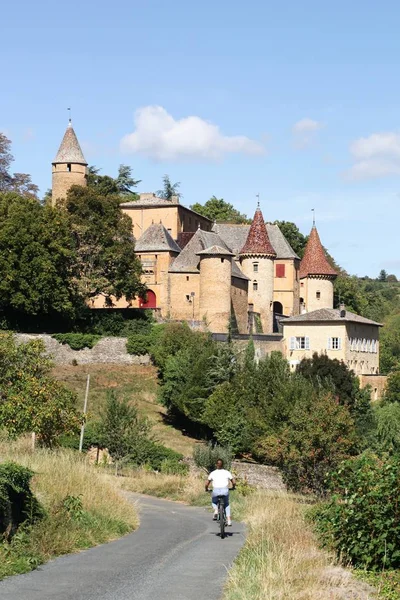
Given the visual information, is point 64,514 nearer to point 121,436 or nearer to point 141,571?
point 141,571

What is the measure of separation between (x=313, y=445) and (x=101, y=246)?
102ft

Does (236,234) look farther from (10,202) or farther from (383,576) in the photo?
(383,576)

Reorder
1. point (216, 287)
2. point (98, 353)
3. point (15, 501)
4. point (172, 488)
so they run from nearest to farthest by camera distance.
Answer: point (15, 501)
point (172, 488)
point (98, 353)
point (216, 287)

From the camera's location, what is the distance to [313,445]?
36531mm

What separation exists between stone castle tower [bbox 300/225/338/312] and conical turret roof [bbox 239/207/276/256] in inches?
150

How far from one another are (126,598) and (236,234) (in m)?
73.0

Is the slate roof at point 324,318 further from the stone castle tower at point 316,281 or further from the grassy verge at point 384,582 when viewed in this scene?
the grassy verge at point 384,582

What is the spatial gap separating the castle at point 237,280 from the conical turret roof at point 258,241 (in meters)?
0.07

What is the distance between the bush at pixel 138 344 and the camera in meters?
63.8

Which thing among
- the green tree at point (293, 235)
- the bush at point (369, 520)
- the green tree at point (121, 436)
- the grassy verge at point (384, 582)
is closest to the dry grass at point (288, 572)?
the grassy verge at point (384, 582)

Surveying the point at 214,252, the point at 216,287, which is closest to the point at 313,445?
the point at 216,287

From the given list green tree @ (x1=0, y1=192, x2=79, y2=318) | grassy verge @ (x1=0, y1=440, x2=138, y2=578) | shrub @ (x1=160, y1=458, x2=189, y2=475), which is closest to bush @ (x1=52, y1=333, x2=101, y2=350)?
green tree @ (x1=0, y1=192, x2=79, y2=318)

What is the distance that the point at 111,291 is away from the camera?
6438 centimetres

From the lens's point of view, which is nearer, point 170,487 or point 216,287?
point 170,487
